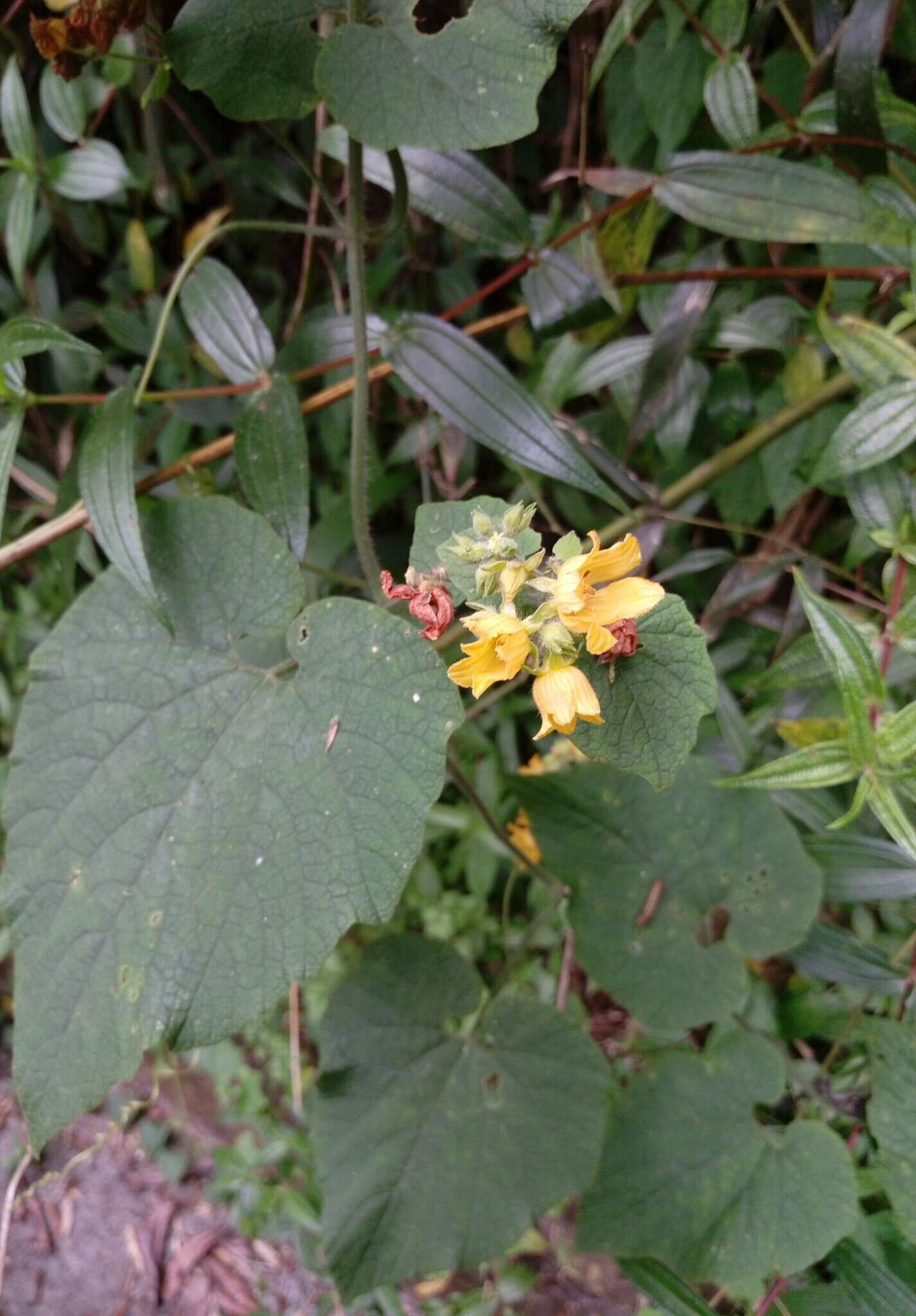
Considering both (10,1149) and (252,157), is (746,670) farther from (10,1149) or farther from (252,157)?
(10,1149)

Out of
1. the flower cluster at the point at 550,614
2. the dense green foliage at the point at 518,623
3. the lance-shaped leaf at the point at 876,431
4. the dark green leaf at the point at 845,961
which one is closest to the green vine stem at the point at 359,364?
the dense green foliage at the point at 518,623

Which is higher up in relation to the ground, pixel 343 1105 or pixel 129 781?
pixel 129 781

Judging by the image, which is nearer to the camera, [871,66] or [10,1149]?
[871,66]

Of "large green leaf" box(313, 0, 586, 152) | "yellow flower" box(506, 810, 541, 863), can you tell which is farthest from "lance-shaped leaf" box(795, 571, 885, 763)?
"yellow flower" box(506, 810, 541, 863)

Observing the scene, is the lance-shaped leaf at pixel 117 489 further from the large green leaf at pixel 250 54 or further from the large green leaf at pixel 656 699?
the large green leaf at pixel 656 699

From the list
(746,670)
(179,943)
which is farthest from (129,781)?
(746,670)

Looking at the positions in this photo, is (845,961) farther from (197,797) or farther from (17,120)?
(17,120)
